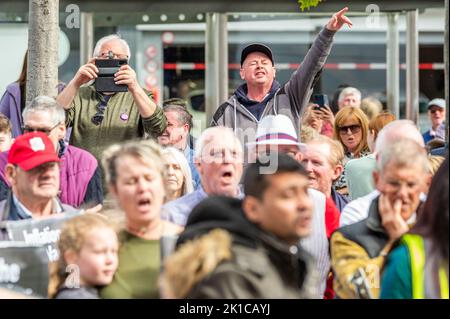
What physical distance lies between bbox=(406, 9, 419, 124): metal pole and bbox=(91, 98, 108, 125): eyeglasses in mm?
7448

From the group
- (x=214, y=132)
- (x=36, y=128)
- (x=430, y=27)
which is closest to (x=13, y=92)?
(x=36, y=128)

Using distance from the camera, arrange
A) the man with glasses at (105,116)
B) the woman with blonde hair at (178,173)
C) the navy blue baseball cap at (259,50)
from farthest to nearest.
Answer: the navy blue baseball cap at (259,50), the man with glasses at (105,116), the woman with blonde hair at (178,173)

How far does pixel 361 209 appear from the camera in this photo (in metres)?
6.37

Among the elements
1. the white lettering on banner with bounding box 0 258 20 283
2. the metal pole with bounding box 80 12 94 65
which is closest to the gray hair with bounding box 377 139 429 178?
the white lettering on banner with bounding box 0 258 20 283

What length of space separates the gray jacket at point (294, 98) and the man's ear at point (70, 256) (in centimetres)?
286

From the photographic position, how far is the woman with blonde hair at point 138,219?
228 inches

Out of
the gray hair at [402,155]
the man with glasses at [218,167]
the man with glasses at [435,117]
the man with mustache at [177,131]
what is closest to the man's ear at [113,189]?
the man with glasses at [218,167]

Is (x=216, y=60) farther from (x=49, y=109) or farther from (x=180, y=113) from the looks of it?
(x=49, y=109)

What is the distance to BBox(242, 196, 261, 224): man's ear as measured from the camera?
522 cm

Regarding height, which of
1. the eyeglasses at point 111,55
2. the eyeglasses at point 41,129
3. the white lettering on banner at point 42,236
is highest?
the eyeglasses at point 111,55

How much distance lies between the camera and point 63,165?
24.7 ft

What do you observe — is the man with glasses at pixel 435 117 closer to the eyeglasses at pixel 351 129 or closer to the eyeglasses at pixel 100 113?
the eyeglasses at pixel 351 129
